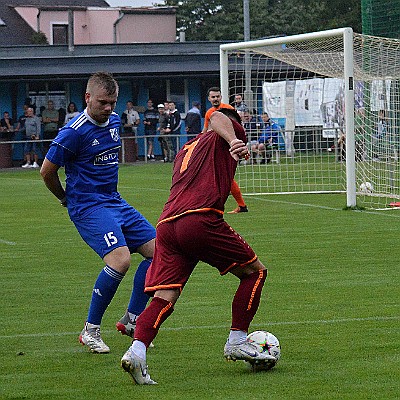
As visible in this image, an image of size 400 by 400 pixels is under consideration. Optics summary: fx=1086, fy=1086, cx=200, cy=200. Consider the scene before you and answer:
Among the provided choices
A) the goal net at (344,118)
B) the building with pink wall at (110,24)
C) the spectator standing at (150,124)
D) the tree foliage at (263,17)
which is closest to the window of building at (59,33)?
the building with pink wall at (110,24)

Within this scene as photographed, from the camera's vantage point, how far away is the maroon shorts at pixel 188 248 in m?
6.57

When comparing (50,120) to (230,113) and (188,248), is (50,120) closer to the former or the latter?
(230,113)

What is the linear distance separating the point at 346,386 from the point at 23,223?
12.2 meters

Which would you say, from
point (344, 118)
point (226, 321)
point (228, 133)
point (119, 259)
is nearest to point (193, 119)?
point (344, 118)

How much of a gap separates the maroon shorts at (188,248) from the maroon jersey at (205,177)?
2.5 inches

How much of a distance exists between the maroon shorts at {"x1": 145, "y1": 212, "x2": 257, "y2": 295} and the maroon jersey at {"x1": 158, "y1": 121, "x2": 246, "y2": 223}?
64 millimetres

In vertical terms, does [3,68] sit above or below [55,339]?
above

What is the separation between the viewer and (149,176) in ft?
98.8

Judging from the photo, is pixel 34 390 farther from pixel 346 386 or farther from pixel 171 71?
pixel 171 71

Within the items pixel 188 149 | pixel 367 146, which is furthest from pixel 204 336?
pixel 367 146

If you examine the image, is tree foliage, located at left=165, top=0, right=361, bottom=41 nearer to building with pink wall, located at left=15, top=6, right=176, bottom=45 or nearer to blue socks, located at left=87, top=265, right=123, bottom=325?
building with pink wall, located at left=15, top=6, right=176, bottom=45

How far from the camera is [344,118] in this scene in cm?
2034

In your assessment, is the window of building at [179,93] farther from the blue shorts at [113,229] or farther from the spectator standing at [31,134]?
the blue shorts at [113,229]

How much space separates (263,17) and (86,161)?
69.7 metres
